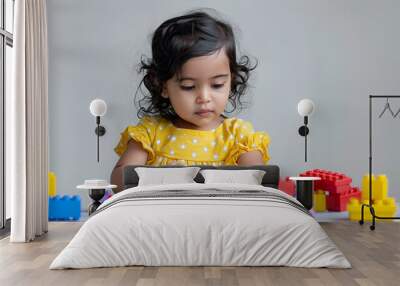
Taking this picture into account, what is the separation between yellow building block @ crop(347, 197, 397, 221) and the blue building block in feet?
10.3

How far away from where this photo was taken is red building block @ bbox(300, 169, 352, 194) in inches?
285

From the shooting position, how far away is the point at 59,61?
7.52 meters

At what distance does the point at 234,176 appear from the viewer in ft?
21.2

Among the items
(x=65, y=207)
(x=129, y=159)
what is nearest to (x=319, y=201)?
(x=129, y=159)

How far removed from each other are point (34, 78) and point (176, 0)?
216 centimetres

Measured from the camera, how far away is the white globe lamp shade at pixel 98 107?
732cm

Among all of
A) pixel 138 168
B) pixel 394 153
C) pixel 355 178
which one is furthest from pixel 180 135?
pixel 394 153

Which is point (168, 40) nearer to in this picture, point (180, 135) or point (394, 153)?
point (180, 135)

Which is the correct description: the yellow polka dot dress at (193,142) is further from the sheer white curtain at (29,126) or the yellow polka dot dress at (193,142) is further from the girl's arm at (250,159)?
the sheer white curtain at (29,126)

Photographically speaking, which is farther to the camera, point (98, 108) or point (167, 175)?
point (98, 108)

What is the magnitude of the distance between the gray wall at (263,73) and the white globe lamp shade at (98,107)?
0.14 m

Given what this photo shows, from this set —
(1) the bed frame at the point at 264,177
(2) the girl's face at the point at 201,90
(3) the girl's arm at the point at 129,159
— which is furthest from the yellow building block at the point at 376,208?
(3) the girl's arm at the point at 129,159

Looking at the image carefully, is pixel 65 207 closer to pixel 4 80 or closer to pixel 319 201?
pixel 4 80

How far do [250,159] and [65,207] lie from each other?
2.21 m
